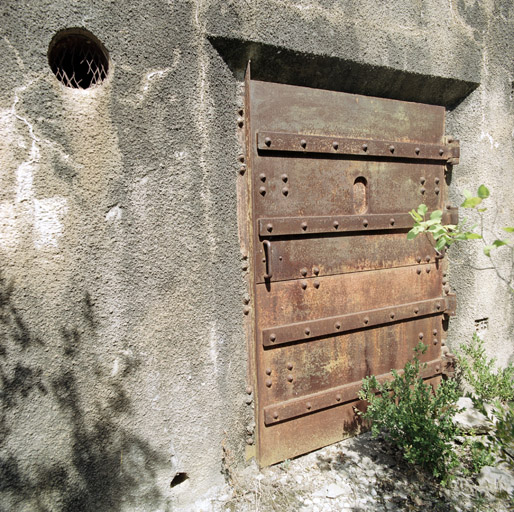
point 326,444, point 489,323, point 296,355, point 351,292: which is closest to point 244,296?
point 296,355

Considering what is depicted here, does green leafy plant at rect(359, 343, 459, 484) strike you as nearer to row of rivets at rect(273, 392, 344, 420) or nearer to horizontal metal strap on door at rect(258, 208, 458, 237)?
row of rivets at rect(273, 392, 344, 420)

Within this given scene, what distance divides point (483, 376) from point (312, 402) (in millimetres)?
988

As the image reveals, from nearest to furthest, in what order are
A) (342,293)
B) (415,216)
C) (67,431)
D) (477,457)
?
(415,216)
(67,431)
(477,457)
(342,293)

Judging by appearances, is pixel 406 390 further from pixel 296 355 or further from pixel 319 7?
pixel 319 7

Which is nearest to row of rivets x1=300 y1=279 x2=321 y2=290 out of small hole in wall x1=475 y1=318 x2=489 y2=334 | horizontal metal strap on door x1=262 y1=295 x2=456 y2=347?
horizontal metal strap on door x1=262 y1=295 x2=456 y2=347

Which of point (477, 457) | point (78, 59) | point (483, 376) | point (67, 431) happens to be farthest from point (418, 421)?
point (78, 59)

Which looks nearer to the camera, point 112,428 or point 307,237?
point 112,428

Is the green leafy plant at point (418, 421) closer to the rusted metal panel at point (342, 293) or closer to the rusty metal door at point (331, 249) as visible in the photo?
the rusty metal door at point (331, 249)

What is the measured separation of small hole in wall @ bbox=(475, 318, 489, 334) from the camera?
2.48 m

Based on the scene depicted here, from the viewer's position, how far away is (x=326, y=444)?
6.86 ft

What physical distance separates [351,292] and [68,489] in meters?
1.51

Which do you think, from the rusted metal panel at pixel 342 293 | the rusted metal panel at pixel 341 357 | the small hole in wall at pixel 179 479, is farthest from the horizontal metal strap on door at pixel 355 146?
the small hole in wall at pixel 179 479

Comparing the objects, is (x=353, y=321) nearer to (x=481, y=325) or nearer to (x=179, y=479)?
(x=481, y=325)

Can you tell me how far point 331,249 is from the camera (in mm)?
1998
